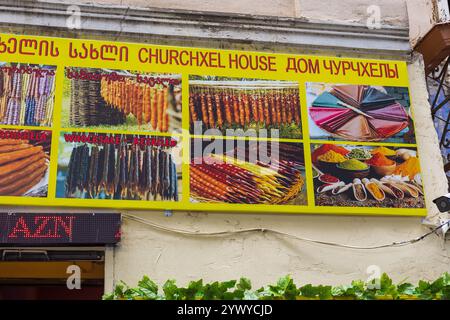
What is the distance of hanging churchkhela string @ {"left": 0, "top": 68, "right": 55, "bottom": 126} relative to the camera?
878cm

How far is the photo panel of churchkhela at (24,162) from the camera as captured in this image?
27.7 ft

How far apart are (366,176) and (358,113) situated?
0.97 metres

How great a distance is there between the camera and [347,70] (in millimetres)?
10031

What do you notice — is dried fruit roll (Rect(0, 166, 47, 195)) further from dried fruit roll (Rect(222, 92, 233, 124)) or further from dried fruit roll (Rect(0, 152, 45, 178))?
dried fruit roll (Rect(222, 92, 233, 124))

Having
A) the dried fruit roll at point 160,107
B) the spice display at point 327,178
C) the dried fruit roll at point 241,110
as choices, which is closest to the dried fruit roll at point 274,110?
the dried fruit roll at point 241,110

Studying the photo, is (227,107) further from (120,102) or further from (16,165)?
(16,165)

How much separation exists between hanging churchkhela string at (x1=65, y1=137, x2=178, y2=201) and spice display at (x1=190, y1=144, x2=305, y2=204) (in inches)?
13.5

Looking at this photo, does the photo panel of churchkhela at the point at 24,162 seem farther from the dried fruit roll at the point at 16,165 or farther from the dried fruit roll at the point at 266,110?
the dried fruit roll at the point at 266,110

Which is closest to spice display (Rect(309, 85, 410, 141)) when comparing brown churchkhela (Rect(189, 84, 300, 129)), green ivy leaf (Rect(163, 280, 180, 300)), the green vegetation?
brown churchkhela (Rect(189, 84, 300, 129))

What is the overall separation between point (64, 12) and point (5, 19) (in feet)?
2.63

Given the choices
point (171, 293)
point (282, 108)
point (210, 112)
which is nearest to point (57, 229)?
point (171, 293)

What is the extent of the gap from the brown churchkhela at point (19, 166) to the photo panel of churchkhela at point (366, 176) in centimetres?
363

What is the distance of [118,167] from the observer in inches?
346
